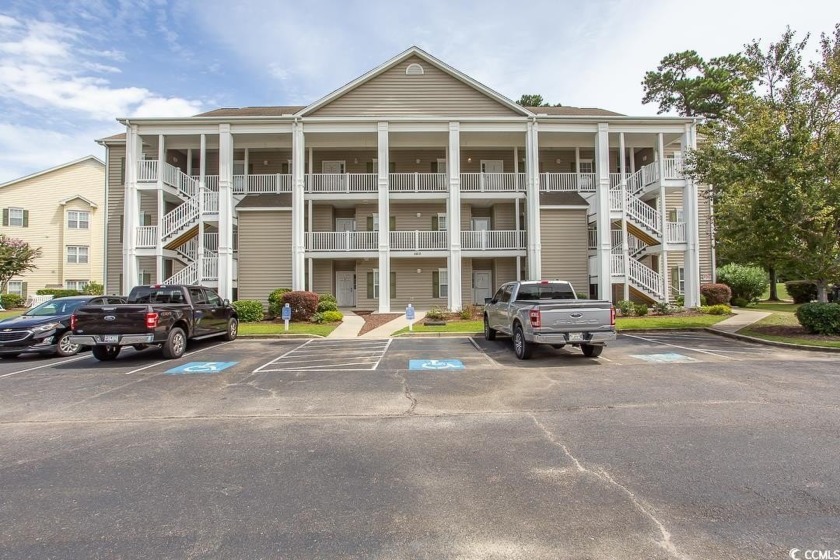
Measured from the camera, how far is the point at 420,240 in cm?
2244

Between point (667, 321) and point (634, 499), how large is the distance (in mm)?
15313

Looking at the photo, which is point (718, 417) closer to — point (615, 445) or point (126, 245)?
point (615, 445)

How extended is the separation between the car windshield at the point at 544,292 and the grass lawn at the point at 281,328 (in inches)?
293

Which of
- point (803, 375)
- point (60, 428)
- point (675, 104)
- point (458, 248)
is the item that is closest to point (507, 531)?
point (60, 428)

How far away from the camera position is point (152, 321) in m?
10.0

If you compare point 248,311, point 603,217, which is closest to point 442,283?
point 603,217

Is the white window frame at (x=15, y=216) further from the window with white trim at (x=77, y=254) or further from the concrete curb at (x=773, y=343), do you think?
the concrete curb at (x=773, y=343)

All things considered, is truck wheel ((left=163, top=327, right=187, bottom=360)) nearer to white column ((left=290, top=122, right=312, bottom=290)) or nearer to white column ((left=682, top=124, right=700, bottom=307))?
white column ((left=290, top=122, right=312, bottom=290))

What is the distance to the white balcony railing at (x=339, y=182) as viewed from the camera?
22422 millimetres

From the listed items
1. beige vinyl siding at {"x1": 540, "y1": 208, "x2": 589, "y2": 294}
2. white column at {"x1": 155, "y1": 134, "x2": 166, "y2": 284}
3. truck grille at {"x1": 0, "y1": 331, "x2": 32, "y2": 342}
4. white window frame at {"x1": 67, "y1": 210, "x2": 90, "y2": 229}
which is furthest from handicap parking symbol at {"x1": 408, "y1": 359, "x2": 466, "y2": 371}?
white window frame at {"x1": 67, "y1": 210, "x2": 90, "y2": 229}

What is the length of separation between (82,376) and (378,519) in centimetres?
874

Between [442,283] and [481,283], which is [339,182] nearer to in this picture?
[442,283]

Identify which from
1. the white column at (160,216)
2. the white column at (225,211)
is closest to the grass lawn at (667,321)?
the white column at (225,211)

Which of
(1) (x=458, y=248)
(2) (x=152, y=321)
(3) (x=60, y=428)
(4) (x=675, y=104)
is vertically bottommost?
(3) (x=60, y=428)
